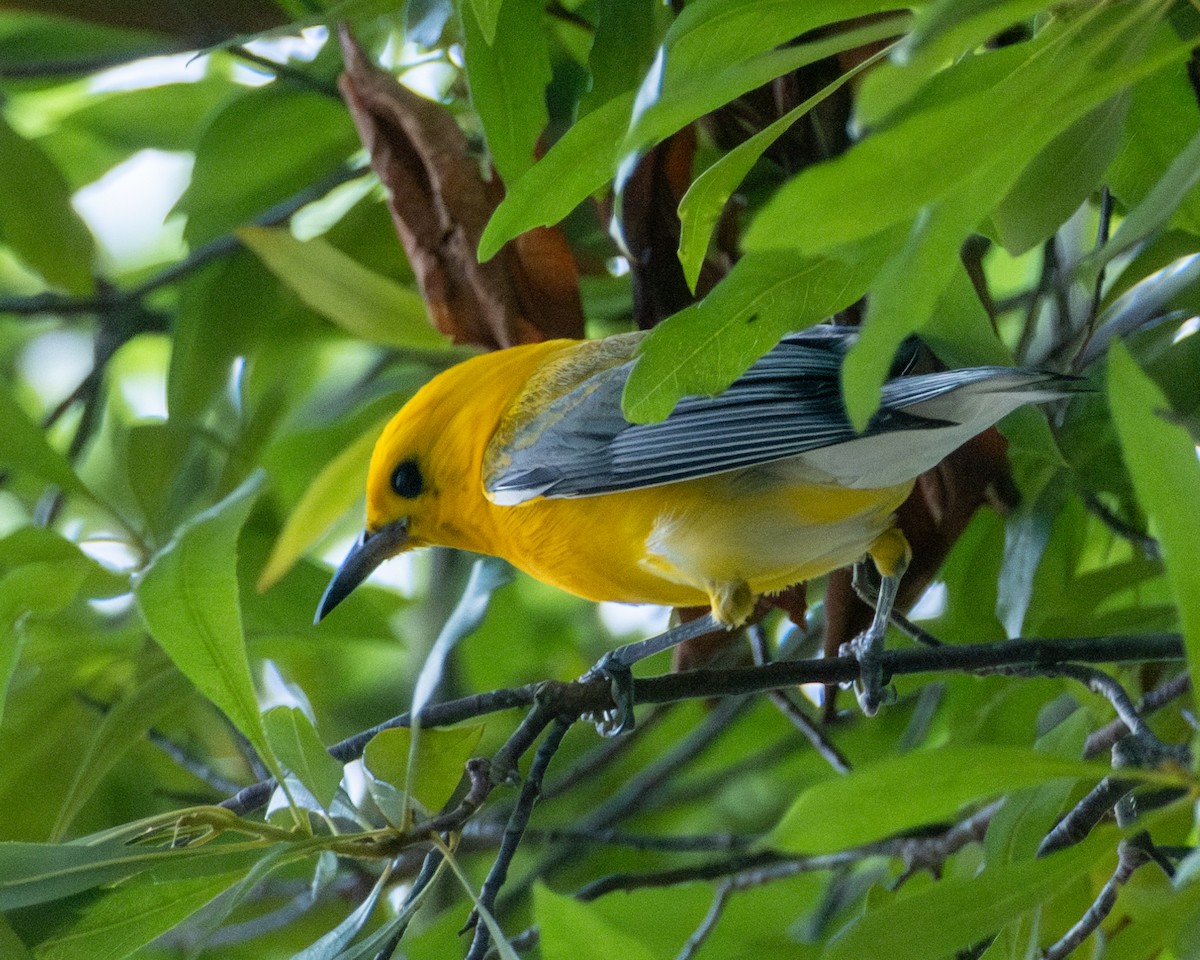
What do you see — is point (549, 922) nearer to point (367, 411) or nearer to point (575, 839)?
point (575, 839)

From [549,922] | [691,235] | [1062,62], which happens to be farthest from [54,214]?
[1062,62]

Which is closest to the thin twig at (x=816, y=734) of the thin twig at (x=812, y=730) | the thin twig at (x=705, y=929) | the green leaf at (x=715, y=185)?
the thin twig at (x=812, y=730)

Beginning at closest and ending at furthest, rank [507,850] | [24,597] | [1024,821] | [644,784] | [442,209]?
[507,850] → [1024,821] → [24,597] → [442,209] → [644,784]

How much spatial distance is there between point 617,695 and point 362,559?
3.31ft

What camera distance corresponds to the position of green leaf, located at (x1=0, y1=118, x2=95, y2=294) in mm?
2830

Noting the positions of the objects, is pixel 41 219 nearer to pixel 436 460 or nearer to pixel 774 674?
pixel 436 460

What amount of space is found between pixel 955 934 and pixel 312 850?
74 cm

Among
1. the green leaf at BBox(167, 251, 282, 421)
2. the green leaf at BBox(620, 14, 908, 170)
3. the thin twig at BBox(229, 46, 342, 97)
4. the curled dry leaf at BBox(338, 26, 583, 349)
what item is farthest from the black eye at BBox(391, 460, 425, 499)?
the green leaf at BBox(620, 14, 908, 170)

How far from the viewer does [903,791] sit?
46.3 inches

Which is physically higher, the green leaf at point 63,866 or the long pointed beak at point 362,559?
the green leaf at point 63,866

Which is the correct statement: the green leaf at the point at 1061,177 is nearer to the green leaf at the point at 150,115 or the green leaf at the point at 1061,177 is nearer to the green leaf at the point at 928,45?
the green leaf at the point at 928,45

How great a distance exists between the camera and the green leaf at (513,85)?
73.4 inches

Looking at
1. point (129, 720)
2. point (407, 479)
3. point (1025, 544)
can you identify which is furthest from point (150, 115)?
point (1025, 544)

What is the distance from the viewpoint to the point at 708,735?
3064mm
